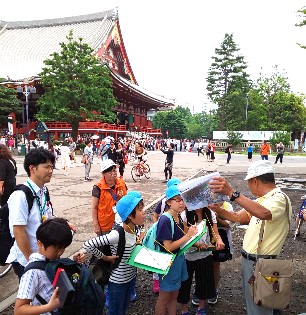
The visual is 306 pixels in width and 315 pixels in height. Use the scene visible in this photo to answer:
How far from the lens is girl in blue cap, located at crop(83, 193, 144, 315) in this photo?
2.66 meters

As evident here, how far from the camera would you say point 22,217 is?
7.94 feet

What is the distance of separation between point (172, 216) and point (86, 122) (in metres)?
29.2

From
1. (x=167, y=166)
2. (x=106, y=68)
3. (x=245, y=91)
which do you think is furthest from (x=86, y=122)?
(x=245, y=91)

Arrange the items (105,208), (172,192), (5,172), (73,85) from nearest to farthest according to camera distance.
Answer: (172,192)
(105,208)
(5,172)
(73,85)

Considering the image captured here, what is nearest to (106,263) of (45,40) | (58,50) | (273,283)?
(273,283)

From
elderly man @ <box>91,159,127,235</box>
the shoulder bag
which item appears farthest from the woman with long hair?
the shoulder bag

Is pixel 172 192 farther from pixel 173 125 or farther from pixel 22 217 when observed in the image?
pixel 173 125

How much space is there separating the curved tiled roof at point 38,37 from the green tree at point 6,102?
512 centimetres

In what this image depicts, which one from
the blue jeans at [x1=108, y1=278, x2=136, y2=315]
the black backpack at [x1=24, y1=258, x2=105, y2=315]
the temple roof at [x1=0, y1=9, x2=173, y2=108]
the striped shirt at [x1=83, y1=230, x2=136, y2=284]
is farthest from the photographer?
the temple roof at [x1=0, y1=9, x2=173, y2=108]

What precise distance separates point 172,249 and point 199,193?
0.70 metres

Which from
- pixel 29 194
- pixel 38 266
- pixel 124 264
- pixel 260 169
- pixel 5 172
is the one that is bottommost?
pixel 124 264

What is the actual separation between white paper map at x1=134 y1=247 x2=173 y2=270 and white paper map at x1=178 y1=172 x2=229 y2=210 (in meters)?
0.54

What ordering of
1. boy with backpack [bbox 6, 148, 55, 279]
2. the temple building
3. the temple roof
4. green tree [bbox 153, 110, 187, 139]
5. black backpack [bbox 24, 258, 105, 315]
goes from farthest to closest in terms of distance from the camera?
1. green tree [bbox 153, 110, 187, 139]
2. the temple roof
3. the temple building
4. boy with backpack [bbox 6, 148, 55, 279]
5. black backpack [bbox 24, 258, 105, 315]

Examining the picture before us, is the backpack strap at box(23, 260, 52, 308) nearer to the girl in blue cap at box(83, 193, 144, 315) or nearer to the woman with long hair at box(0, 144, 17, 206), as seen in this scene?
the girl in blue cap at box(83, 193, 144, 315)
